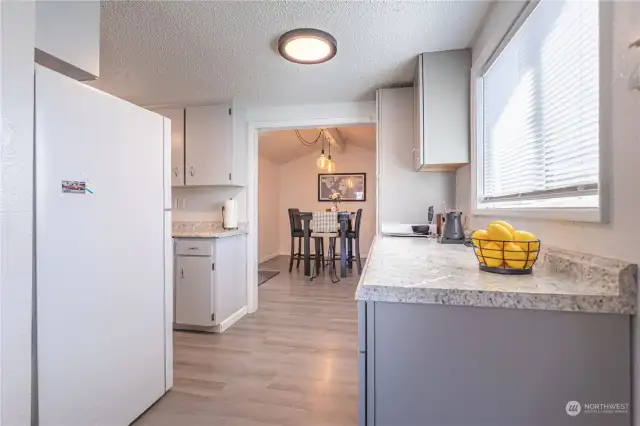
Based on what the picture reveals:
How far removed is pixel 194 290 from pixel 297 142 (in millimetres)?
4282

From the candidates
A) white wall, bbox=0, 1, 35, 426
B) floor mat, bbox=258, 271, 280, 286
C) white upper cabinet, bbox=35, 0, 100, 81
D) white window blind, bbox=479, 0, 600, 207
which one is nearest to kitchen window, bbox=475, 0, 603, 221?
white window blind, bbox=479, 0, 600, 207

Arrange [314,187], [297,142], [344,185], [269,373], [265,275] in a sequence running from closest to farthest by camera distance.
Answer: [269,373] < [265,275] < [297,142] < [344,185] < [314,187]

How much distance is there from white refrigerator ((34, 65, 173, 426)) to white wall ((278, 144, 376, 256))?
559 centimetres

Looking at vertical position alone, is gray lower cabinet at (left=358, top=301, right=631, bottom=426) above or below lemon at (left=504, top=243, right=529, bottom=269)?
below

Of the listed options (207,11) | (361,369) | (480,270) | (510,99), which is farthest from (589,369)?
(207,11)

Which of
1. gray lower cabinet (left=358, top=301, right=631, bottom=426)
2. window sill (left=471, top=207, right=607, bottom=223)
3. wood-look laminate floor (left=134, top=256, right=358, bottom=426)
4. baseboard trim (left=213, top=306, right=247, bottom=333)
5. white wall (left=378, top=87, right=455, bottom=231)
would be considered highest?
white wall (left=378, top=87, right=455, bottom=231)

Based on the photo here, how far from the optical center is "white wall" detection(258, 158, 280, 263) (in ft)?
21.4

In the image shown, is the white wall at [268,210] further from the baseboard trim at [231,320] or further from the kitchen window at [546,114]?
the kitchen window at [546,114]

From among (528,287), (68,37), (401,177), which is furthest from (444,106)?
(68,37)

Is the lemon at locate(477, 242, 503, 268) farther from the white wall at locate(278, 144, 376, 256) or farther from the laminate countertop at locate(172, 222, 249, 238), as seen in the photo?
the white wall at locate(278, 144, 376, 256)

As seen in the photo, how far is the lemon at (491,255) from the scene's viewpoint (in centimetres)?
96

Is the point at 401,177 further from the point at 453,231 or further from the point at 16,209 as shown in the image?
the point at 16,209

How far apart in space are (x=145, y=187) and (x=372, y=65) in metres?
1.66

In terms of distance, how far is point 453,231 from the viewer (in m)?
1.90
